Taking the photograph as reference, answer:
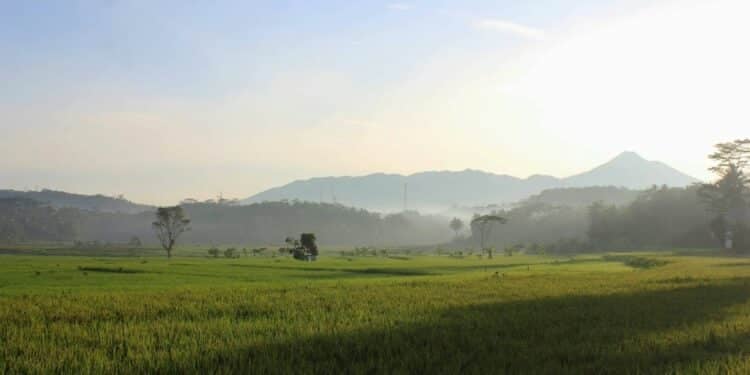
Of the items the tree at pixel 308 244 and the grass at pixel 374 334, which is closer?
the grass at pixel 374 334

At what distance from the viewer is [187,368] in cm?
958

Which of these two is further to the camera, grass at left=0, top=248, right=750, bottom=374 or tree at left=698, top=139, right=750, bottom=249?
tree at left=698, top=139, right=750, bottom=249

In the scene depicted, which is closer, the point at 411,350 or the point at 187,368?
the point at 187,368

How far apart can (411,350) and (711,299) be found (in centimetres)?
1588

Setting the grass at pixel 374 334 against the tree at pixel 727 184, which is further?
the tree at pixel 727 184

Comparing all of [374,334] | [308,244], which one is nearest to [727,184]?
[308,244]

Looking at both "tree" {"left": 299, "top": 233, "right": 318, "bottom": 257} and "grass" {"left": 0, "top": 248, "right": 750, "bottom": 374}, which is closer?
"grass" {"left": 0, "top": 248, "right": 750, "bottom": 374}

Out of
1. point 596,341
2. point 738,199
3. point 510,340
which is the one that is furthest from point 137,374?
point 738,199

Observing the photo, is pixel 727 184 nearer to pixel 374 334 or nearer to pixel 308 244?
pixel 308 244

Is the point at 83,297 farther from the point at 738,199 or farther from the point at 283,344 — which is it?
the point at 738,199

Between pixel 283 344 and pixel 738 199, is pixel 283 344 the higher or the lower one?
the lower one

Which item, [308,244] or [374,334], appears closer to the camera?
[374,334]

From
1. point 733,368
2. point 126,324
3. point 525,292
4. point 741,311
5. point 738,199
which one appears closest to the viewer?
point 733,368

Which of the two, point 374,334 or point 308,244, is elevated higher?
point 308,244
